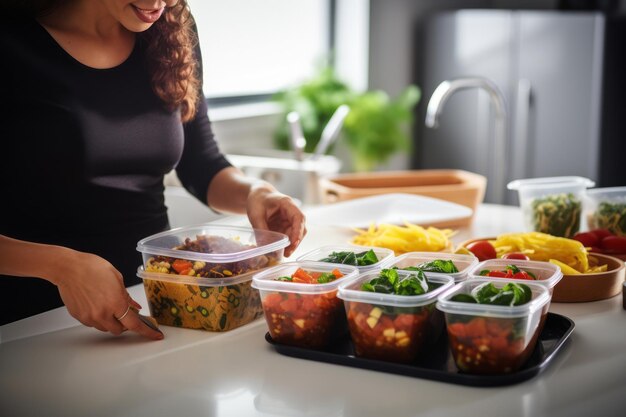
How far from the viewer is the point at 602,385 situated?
1.12m

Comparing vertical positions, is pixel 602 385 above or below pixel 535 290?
below

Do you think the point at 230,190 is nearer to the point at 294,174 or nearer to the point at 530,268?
the point at 530,268

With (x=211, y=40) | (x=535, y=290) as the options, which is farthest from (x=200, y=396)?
(x=211, y=40)

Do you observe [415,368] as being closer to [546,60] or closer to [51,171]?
[51,171]

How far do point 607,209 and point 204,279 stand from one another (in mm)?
1022

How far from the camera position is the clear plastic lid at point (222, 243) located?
1.34 m

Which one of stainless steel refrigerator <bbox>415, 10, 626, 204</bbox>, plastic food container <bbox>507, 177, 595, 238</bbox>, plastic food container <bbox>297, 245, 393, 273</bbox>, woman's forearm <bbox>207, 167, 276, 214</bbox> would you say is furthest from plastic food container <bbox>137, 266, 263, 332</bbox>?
stainless steel refrigerator <bbox>415, 10, 626, 204</bbox>

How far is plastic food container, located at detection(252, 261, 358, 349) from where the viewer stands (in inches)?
48.3

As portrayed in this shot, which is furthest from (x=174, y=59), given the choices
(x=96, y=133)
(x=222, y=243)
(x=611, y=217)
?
(x=611, y=217)

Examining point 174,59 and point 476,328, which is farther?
point 174,59

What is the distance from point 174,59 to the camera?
5.69 ft

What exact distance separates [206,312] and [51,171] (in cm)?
47

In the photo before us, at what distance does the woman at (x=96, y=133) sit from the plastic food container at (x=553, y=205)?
634 millimetres

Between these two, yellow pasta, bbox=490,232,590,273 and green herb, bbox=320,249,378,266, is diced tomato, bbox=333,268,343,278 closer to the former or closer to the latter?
green herb, bbox=320,249,378,266
